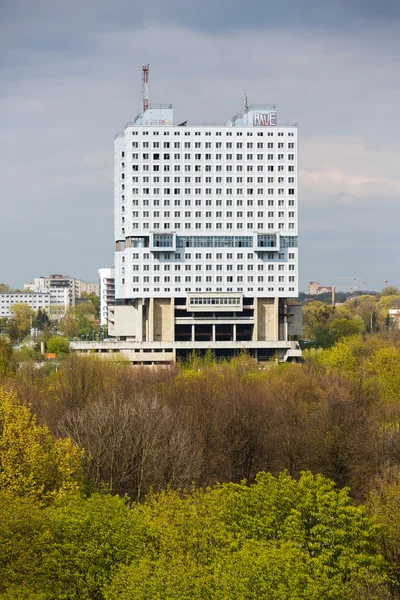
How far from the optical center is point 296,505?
46.3 m

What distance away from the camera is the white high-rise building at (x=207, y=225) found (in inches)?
5915

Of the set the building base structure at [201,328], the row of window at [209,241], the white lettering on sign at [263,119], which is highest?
the white lettering on sign at [263,119]

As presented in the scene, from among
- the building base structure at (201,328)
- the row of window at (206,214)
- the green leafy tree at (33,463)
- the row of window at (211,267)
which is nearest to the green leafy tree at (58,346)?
the building base structure at (201,328)

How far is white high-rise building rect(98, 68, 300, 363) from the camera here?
150250mm

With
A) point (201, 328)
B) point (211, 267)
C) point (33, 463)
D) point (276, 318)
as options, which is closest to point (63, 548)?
point (33, 463)

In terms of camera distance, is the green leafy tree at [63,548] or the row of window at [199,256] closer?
the green leafy tree at [63,548]

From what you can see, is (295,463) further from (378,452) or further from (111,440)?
(111,440)

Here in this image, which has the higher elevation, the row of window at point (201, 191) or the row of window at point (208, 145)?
the row of window at point (208, 145)

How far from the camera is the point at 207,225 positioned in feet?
496

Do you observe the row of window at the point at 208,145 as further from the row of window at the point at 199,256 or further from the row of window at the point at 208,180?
the row of window at the point at 199,256

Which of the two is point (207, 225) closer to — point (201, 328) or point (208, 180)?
point (208, 180)

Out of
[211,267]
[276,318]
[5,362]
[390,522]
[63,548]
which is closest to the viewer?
[63,548]

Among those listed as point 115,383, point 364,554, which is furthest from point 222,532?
point 115,383

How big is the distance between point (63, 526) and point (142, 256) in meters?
110
